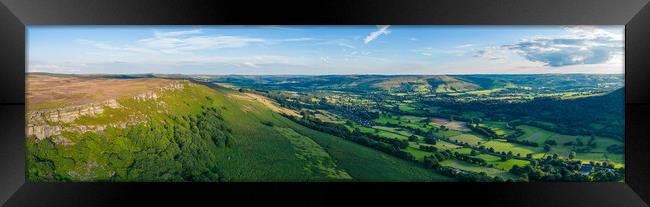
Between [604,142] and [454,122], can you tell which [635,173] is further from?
[454,122]

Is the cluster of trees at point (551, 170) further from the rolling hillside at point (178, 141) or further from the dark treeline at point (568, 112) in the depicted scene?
the rolling hillside at point (178, 141)

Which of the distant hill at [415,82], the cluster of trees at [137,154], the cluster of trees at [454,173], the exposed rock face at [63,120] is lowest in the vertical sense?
the cluster of trees at [454,173]

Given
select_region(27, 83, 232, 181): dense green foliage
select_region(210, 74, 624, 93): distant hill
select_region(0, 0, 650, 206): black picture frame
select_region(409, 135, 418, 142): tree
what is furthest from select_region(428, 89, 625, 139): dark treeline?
select_region(27, 83, 232, 181): dense green foliage

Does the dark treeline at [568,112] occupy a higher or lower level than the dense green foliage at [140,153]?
higher

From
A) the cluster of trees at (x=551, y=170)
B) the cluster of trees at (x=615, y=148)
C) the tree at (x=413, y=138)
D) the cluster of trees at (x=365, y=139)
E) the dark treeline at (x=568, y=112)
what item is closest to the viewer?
the cluster of trees at (x=615, y=148)

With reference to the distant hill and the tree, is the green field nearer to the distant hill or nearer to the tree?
the tree

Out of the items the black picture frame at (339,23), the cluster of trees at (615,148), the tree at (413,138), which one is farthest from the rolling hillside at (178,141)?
the cluster of trees at (615,148)

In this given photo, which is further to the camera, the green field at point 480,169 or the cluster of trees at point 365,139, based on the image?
the cluster of trees at point 365,139

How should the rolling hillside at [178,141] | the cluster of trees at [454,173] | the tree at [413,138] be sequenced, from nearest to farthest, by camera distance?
1. the rolling hillside at [178,141]
2. the cluster of trees at [454,173]
3. the tree at [413,138]

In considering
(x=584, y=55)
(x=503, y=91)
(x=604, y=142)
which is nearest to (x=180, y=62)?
(x=503, y=91)
